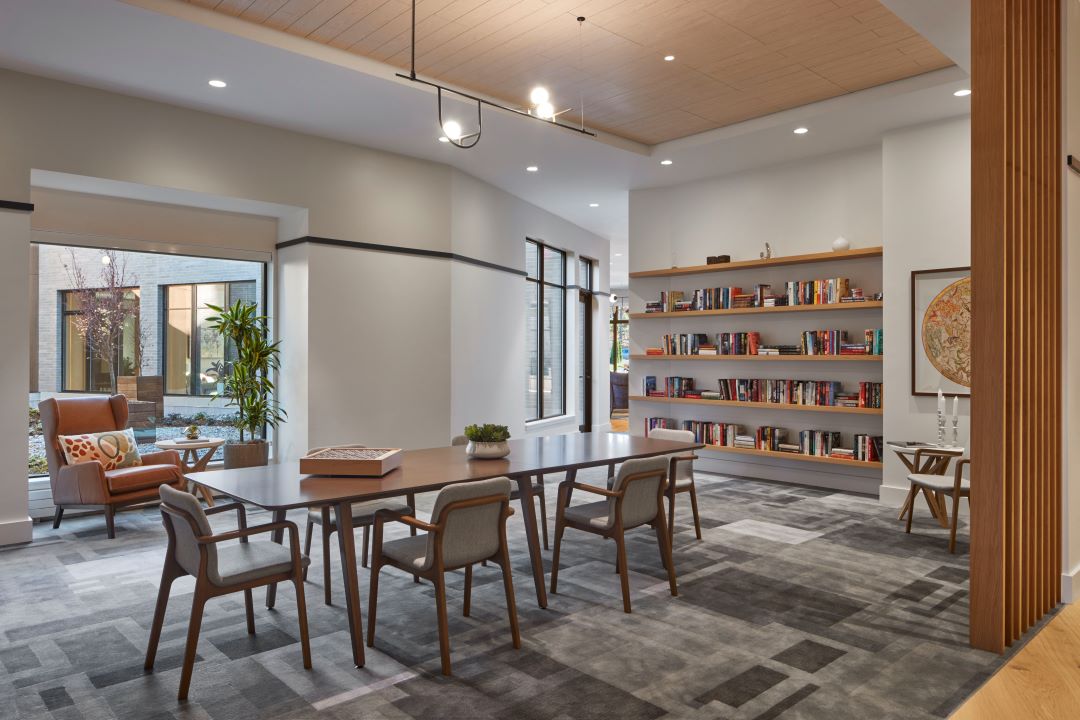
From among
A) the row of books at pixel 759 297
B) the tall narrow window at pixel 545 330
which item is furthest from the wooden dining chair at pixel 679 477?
the tall narrow window at pixel 545 330

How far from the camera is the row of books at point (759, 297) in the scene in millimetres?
6988

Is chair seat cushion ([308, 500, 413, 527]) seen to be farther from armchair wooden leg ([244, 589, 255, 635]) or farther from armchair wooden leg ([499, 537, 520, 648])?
armchair wooden leg ([499, 537, 520, 648])

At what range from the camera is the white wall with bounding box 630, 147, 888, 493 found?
279 inches

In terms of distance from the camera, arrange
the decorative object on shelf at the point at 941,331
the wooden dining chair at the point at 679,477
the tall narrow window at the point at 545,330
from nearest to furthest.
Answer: the wooden dining chair at the point at 679,477
the decorative object on shelf at the point at 941,331
the tall narrow window at the point at 545,330

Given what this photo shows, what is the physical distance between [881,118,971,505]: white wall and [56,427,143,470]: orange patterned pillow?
21.2 feet

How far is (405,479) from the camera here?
3.46 meters

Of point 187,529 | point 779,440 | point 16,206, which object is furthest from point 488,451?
point 779,440

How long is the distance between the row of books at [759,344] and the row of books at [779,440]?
81cm

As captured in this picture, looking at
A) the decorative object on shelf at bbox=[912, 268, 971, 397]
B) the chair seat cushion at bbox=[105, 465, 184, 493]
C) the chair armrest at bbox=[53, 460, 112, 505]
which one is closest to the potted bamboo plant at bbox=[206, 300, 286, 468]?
the chair seat cushion at bbox=[105, 465, 184, 493]

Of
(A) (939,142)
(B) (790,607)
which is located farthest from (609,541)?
(A) (939,142)

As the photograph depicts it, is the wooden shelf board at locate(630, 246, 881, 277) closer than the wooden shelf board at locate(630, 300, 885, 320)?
No

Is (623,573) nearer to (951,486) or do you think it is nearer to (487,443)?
(487,443)

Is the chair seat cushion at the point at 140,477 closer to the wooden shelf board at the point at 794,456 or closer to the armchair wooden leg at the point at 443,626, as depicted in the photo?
the armchair wooden leg at the point at 443,626

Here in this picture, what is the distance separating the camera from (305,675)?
9.80ft
